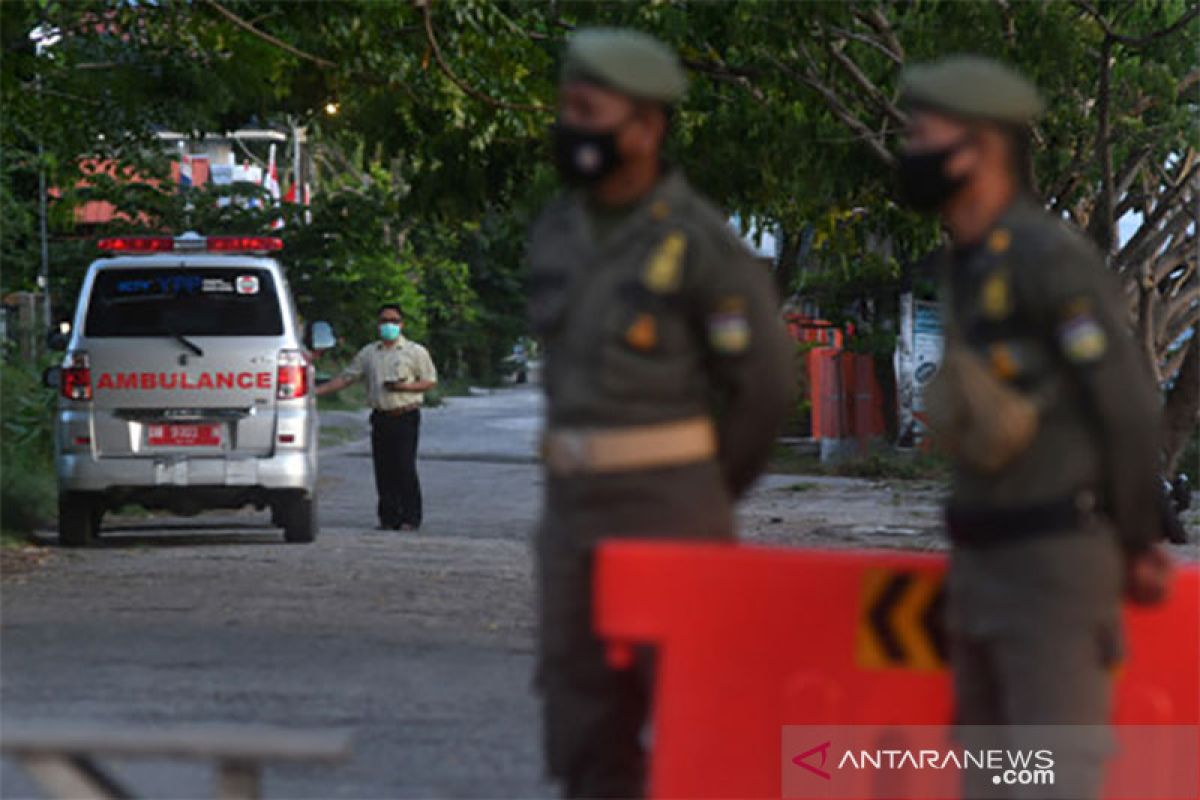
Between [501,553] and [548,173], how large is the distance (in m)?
3.99

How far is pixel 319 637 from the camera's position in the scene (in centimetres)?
1264

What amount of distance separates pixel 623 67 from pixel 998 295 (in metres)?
1.05

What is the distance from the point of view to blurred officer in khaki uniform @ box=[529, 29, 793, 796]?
5922 millimetres

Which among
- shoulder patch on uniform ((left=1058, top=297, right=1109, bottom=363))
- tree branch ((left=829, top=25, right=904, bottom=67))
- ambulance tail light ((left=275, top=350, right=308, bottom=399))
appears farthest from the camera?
ambulance tail light ((left=275, top=350, right=308, bottom=399))

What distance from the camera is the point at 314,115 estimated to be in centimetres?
2236

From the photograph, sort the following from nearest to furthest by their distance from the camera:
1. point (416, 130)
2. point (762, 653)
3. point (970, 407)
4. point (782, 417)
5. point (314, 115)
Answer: point (970, 407) < point (762, 653) < point (782, 417) < point (416, 130) < point (314, 115)

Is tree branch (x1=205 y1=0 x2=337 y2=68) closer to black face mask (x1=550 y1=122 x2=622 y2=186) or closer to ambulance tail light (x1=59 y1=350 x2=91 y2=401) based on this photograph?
ambulance tail light (x1=59 y1=350 x2=91 y2=401)

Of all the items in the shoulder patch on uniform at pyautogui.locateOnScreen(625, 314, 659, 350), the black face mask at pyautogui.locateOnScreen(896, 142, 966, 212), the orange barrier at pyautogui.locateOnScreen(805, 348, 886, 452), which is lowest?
the orange barrier at pyautogui.locateOnScreen(805, 348, 886, 452)

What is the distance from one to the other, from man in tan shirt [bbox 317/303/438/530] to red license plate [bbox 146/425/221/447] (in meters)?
2.03

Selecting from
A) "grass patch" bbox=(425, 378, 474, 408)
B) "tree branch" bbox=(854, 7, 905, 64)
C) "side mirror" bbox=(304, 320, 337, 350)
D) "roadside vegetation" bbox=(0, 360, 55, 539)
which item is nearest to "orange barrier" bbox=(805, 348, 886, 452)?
"roadside vegetation" bbox=(0, 360, 55, 539)

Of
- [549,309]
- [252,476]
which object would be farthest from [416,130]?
[549,309]

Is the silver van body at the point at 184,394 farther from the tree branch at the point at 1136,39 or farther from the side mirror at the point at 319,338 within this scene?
the tree branch at the point at 1136,39

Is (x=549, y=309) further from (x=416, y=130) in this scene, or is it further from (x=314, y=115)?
(x=314, y=115)

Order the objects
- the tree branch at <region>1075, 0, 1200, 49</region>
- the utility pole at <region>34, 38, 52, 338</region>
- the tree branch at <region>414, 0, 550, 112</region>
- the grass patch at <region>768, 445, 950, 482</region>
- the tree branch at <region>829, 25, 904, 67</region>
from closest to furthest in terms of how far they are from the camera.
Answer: the tree branch at <region>414, 0, 550, 112</region>
the tree branch at <region>1075, 0, 1200, 49</region>
the tree branch at <region>829, 25, 904, 67</region>
the utility pole at <region>34, 38, 52, 338</region>
the grass patch at <region>768, 445, 950, 482</region>
